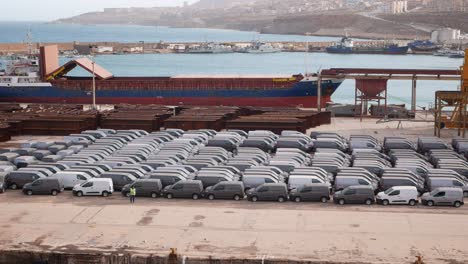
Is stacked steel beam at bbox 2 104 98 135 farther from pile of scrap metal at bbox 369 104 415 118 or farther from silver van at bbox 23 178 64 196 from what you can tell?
pile of scrap metal at bbox 369 104 415 118

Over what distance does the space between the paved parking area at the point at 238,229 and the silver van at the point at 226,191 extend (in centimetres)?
22

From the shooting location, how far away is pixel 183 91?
112 feet

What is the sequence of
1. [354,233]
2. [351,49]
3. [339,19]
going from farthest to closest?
1. [339,19]
2. [351,49]
3. [354,233]

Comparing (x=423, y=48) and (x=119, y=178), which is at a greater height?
(x=423, y=48)

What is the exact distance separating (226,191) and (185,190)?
841mm

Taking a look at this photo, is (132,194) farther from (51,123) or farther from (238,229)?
(51,123)

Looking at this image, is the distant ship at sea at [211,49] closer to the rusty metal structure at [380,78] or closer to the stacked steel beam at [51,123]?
the rusty metal structure at [380,78]

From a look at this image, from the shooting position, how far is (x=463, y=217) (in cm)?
1324

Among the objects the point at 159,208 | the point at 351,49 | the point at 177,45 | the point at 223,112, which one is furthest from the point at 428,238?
the point at 177,45

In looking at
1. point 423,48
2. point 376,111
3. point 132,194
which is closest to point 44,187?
point 132,194

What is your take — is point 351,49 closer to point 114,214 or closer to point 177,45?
point 177,45

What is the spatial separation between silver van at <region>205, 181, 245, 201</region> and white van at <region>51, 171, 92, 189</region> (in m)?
2.87

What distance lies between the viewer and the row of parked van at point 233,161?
1524 cm

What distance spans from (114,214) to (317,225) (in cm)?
380
